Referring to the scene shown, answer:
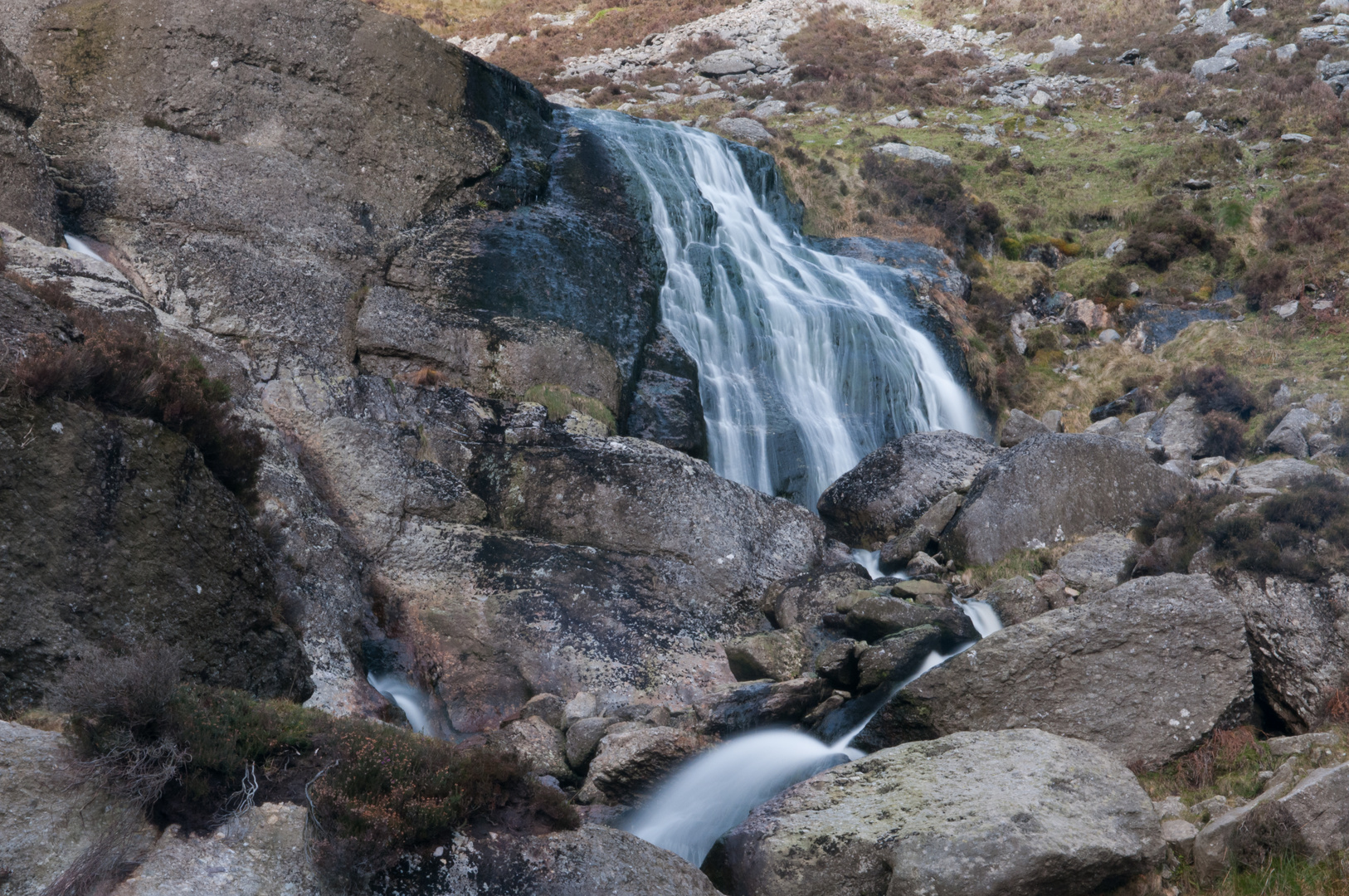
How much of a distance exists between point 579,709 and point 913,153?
107 feet

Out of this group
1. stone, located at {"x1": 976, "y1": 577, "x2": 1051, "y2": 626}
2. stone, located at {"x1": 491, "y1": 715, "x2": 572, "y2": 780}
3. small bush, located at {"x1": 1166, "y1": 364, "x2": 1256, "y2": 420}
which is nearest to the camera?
stone, located at {"x1": 491, "y1": 715, "x2": 572, "y2": 780}

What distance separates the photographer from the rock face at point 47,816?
542 cm

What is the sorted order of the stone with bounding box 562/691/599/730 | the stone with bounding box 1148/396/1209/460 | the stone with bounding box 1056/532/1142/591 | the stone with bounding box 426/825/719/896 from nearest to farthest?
the stone with bounding box 426/825/719/896 < the stone with bounding box 562/691/599/730 < the stone with bounding box 1056/532/1142/591 < the stone with bounding box 1148/396/1209/460

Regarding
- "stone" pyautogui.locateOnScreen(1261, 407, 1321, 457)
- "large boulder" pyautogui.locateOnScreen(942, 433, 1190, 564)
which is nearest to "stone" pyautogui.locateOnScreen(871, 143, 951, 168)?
"stone" pyautogui.locateOnScreen(1261, 407, 1321, 457)

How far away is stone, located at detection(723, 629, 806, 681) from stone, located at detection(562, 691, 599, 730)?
2374 millimetres

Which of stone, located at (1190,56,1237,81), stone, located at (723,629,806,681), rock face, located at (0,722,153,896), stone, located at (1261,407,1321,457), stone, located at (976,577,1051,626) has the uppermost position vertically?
stone, located at (1190,56,1237,81)

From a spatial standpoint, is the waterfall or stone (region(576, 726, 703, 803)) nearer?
stone (region(576, 726, 703, 803))

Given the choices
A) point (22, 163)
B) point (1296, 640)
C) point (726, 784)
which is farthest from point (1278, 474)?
point (22, 163)

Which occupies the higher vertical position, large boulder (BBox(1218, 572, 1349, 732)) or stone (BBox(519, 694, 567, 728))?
large boulder (BBox(1218, 572, 1349, 732))

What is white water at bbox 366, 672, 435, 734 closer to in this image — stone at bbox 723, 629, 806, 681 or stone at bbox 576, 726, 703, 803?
stone at bbox 576, 726, 703, 803

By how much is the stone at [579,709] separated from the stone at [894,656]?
366cm

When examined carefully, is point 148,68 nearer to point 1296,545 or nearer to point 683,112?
point 1296,545

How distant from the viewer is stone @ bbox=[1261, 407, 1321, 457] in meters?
20.2

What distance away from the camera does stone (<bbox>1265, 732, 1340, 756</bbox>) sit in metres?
8.90
